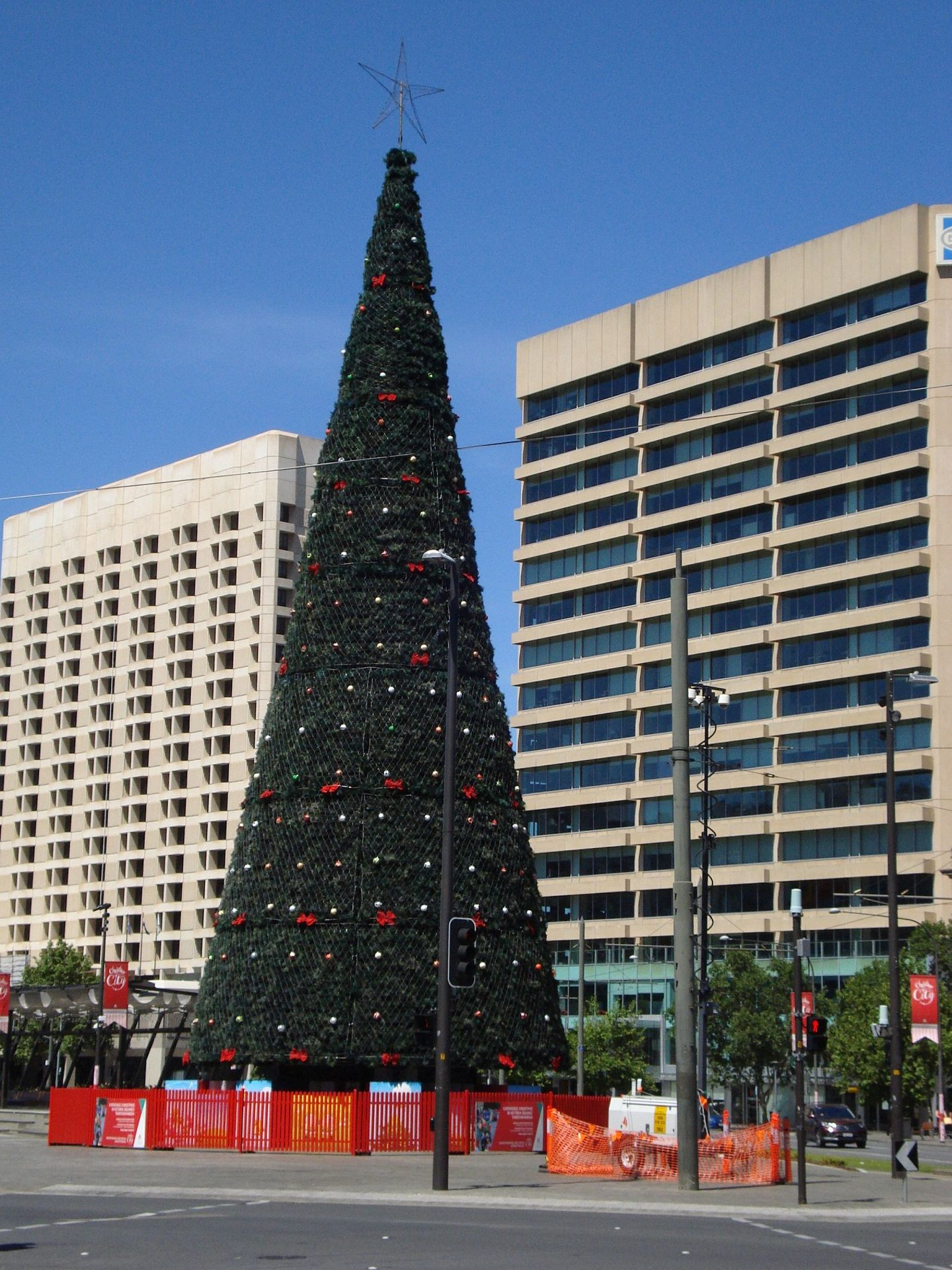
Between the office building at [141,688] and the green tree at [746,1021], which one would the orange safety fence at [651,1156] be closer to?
the green tree at [746,1021]

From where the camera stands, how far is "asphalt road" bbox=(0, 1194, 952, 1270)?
1580cm

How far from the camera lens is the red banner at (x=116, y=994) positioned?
41.8 metres

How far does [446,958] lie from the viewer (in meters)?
25.3

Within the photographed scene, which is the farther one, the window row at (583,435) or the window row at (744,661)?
the window row at (583,435)

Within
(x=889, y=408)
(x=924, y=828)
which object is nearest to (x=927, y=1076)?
(x=924, y=828)

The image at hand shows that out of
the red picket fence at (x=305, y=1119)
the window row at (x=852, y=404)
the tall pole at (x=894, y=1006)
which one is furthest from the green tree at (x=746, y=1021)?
the red picket fence at (x=305, y=1119)

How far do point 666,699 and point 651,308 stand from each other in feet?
70.9

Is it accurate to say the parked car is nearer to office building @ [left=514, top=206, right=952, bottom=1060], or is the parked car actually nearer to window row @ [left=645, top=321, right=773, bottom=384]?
office building @ [left=514, top=206, right=952, bottom=1060]

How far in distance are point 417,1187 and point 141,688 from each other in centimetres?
8702

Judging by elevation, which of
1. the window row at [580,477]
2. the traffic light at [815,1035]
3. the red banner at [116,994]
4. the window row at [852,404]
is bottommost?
the red banner at [116,994]

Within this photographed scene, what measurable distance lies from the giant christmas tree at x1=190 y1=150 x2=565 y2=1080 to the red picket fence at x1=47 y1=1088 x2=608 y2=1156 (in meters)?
0.82

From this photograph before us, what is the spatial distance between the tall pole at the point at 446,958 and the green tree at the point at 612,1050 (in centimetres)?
3813

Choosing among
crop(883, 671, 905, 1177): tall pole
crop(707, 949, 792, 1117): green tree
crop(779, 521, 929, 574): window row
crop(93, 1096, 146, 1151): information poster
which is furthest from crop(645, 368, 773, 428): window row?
crop(93, 1096, 146, 1151): information poster

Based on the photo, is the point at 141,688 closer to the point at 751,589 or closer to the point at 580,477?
the point at 580,477
